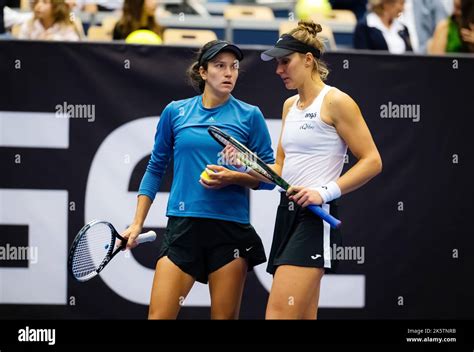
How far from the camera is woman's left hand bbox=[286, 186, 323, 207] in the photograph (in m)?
5.34

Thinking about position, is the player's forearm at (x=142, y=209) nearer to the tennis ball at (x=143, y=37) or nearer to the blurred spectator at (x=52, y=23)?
the tennis ball at (x=143, y=37)

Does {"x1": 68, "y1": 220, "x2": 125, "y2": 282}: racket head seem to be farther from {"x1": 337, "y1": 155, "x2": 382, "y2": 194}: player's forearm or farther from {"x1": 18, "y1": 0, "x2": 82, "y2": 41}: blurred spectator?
{"x1": 18, "y1": 0, "x2": 82, "y2": 41}: blurred spectator

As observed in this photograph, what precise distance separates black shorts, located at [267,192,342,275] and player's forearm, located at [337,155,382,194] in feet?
0.53

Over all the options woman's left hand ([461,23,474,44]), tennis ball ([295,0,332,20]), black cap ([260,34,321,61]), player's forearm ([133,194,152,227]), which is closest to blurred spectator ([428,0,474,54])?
woman's left hand ([461,23,474,44])

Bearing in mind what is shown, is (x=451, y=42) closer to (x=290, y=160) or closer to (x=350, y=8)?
(x=350, y=8)

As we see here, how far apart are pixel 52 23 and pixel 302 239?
12.0 ft

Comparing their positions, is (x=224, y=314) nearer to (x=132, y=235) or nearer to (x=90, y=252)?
(x=132, y=235)

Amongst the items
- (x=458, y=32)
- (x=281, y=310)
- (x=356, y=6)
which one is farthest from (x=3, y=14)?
(x=281, y=310)

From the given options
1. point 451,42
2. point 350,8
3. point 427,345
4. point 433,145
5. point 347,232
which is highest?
point 350,8

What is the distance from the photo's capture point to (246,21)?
9250 millimetres

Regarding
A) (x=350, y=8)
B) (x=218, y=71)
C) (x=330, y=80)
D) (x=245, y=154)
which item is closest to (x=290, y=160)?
(x=245, y=154)

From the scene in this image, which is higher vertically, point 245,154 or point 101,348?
point 245,154

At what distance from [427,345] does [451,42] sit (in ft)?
10.9

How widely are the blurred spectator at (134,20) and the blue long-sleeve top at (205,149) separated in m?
2.71
